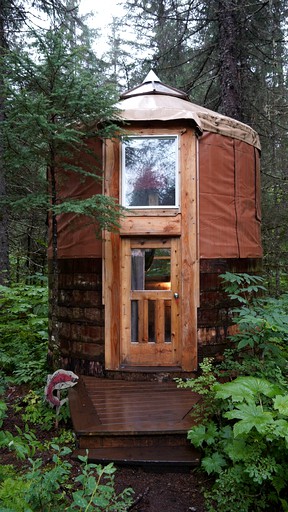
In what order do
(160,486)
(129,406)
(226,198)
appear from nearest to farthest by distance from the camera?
1. (160,486)
2. (129,406)
3. (226,198)

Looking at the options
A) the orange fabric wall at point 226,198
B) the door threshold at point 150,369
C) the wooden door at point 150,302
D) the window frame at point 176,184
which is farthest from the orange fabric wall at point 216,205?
the door threshold at point 150,369

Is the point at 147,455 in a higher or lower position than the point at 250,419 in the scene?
lower

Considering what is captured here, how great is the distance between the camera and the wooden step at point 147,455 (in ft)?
10.1

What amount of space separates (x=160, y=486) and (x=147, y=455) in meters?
0.30

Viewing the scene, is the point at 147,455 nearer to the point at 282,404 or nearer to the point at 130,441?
the point at 130,441

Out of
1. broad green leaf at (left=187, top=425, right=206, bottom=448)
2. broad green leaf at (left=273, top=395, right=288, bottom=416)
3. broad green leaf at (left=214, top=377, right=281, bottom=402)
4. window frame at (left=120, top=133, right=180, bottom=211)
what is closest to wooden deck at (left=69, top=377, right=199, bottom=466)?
broad green leaf at (left=187, top=425, right=206, bottom=448)

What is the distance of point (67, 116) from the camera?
4305 mm

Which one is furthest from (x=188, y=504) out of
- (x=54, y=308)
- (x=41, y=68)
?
(x=41, y=68)

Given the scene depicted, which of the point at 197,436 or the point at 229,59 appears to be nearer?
the point at 197,436

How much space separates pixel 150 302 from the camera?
4855 mm

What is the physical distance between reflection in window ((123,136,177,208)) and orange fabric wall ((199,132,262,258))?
41 centimetres

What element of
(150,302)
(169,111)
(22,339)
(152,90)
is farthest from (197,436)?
(152,90)

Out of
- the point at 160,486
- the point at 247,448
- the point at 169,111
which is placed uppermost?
the point at 169,111

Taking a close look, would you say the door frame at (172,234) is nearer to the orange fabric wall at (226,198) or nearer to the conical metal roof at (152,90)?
the orange fabric wall at (226,198)
